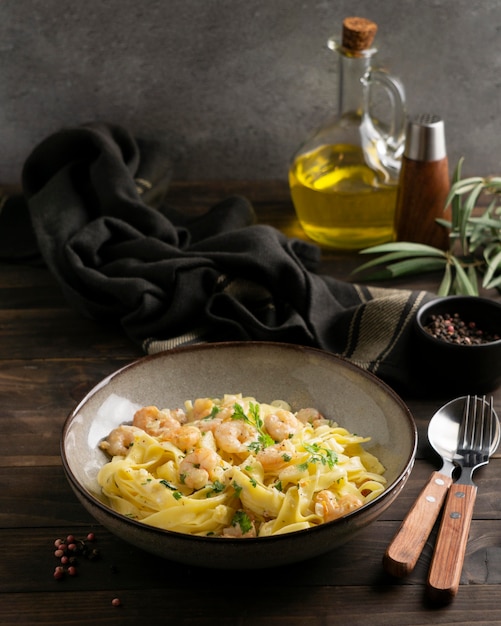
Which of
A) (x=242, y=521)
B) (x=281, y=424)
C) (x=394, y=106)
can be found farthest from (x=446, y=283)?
(x=242, y=521)

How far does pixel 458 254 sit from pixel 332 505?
3.50 feet

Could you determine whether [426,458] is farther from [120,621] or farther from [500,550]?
[120,621]

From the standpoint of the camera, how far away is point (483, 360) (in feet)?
5.33

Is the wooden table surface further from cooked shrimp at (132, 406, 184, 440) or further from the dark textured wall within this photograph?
the dark textured wall

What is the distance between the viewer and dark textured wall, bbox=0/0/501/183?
92.7 inches

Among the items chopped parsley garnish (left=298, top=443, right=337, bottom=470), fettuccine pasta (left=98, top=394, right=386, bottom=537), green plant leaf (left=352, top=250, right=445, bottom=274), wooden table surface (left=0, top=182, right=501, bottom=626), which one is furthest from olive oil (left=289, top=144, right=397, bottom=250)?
chopped parsley garnish (left=298, top=443, right=337, bottom=470)

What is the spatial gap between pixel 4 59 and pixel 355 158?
1001 millimetres

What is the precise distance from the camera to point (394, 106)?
2.11 metres

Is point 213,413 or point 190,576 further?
point 213,413

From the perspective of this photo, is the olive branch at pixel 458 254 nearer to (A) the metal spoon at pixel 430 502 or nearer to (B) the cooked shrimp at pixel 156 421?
(A) the metal spoon at pixel 430 502

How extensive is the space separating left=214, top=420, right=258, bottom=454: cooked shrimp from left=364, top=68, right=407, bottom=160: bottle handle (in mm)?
1012

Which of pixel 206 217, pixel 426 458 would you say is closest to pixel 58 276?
pixel 206 217

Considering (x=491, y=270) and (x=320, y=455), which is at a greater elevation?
(x=320, y=455)

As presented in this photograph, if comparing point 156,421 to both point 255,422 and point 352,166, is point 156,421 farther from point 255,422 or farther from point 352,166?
point 352,166
